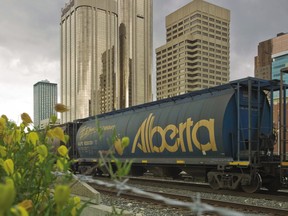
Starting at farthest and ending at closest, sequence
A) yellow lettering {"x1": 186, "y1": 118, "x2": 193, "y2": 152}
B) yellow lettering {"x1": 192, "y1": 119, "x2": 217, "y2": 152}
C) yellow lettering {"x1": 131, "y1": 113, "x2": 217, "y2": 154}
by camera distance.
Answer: yellow lettering {"x1": 186, "y1": 118, "x2": 193, "y2": 152}, yellow lettering {"x1": 131, "y1": 113, "x2": 217, "y2": 154}, yellow lettering {"x1": 192, "y1": 119, "x2": 217, "y2": 152}

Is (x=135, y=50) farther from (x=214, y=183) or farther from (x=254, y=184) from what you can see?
(x=254, y=184)

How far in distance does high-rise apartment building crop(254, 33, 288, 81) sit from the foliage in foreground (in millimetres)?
121269

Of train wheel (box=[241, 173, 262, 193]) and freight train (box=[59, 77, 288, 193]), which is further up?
freight train (box=[59, 77, 288, 193])

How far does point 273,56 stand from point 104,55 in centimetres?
6484

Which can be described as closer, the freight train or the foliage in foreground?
the foliage in foreground

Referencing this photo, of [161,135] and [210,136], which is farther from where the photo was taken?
[161,135]

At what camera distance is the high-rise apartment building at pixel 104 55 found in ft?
433

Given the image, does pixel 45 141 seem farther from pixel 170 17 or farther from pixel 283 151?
pixel 170 17

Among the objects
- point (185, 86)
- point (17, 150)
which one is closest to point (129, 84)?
point (185, 86)

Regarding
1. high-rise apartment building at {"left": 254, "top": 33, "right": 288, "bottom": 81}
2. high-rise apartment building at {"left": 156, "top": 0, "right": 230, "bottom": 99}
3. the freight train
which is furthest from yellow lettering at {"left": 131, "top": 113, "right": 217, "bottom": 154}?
high-rise apartment building at {"left": 156, "top": 0, "right": 230, "bottom": 99}

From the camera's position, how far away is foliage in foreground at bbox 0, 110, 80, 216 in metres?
1.88

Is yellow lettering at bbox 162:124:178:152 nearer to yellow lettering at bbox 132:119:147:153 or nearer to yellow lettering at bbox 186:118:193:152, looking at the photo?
yellow lettering at bbox 186:118:193:152

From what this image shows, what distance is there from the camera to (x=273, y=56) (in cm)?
13162

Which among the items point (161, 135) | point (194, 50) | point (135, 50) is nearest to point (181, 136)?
point (161, 135)
